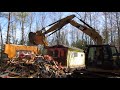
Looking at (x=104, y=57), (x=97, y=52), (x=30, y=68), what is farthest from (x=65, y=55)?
(x=104, y=57)

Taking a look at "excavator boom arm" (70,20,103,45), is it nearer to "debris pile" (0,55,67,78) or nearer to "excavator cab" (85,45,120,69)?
"excavator cab" (85,45,120,69)

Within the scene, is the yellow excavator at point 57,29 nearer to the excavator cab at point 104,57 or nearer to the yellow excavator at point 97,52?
the yellow excavator at point 97,52

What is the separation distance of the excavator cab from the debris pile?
4.11 feet

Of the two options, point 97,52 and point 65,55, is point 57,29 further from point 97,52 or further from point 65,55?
point 97,52

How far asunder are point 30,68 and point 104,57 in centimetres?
Result: 216

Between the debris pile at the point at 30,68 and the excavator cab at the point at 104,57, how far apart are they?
1254mm

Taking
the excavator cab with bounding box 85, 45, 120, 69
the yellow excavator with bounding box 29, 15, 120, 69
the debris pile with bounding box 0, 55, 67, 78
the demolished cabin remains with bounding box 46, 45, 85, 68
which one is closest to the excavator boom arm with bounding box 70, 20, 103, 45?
the yellow excavator with bounding box 29, 15, 120, 69

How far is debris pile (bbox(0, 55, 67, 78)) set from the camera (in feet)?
22.8
